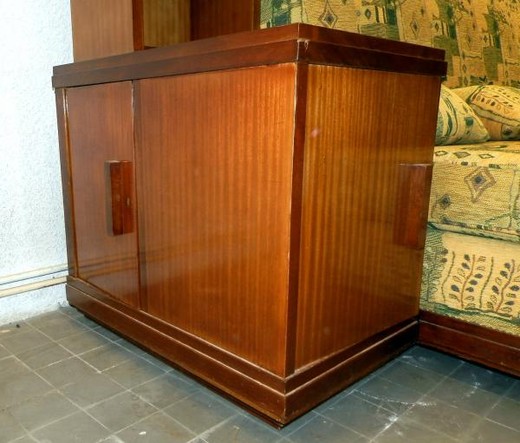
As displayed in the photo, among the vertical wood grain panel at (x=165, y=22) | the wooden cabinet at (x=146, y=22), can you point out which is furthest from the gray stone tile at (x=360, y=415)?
the vertical wood grain panel at (x=165, y=22)

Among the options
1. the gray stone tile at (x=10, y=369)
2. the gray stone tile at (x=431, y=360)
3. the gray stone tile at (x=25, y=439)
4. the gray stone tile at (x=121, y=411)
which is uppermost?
the gray stone tile at (x=431, y=360)

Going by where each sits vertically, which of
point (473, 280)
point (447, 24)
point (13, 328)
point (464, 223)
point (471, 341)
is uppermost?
point (447, 24)

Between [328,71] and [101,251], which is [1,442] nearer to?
[101,251]

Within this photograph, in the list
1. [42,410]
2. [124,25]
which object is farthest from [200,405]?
[124,25]

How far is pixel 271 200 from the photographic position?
92cm

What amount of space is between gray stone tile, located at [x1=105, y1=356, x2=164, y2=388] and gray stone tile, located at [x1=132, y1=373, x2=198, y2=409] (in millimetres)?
23

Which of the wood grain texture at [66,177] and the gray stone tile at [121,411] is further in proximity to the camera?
the wood grain texture at [66,177]

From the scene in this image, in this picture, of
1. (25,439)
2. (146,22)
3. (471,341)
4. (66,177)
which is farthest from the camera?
(66,177)

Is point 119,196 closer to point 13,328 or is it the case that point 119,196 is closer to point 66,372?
point 66,372

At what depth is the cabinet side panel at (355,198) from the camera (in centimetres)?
91

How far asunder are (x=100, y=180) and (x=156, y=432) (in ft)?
2.28

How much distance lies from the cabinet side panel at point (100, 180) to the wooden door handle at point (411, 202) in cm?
65

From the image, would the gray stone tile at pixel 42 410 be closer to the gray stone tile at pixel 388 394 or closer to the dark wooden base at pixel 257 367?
the dark wooden base at pixel 257 367

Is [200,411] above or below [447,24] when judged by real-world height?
below
